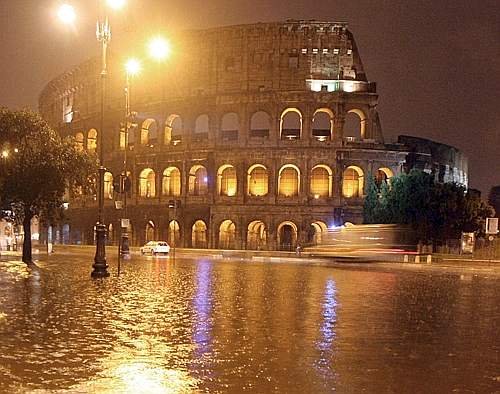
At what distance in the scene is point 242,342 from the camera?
8.31m

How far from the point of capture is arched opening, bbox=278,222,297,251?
49309 mm

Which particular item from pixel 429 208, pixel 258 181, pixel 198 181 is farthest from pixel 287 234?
pixel 429 208

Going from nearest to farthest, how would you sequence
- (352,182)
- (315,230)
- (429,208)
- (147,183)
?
(429,208) → (315,230) → (352,182) → (147,183)

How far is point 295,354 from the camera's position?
296 inches

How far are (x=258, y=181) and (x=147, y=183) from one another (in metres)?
10.8

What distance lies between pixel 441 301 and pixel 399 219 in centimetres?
2780

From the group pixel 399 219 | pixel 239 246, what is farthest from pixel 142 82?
pixel 399 219

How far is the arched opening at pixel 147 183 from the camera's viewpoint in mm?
54625

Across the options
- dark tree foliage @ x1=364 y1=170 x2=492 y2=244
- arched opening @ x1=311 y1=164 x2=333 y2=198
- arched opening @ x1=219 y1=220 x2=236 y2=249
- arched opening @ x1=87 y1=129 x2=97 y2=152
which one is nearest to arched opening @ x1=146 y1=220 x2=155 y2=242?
arched opening @ x1=219 y1=220 x2=236 y2=249

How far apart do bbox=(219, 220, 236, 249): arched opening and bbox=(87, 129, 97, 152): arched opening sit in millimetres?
16419

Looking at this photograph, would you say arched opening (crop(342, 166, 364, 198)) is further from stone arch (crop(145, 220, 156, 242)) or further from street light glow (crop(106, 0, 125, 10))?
street light glow (crop(106, 0, 125, 10))

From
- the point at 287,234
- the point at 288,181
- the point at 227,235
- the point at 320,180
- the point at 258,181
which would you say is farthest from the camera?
the point at 227,235

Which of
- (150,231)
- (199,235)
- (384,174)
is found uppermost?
(384,174)

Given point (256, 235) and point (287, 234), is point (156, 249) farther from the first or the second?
point (287, 234)
